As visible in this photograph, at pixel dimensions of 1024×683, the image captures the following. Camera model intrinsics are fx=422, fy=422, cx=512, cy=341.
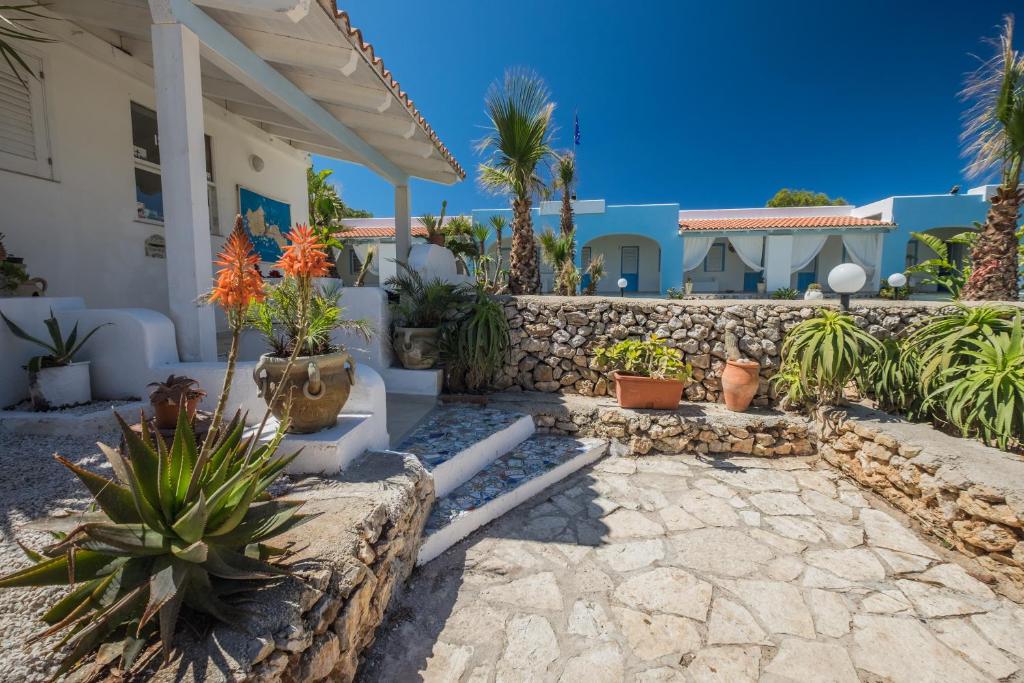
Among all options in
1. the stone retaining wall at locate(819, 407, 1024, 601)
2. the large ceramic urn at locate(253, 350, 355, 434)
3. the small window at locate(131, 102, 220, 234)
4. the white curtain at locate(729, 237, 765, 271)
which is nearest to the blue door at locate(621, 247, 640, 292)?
the white curtain at locate(729, 237, 765, 271)

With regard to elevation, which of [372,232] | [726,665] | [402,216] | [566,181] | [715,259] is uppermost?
[566,181]

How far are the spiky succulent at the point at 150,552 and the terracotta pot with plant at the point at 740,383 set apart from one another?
4.94m

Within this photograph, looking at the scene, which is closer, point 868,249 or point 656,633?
point 656,633

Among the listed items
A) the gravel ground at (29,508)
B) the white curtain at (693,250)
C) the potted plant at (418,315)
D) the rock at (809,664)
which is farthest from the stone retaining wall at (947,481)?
the white curtain at (693,250)

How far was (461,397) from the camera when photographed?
5.12 meters

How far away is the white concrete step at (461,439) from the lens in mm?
3360

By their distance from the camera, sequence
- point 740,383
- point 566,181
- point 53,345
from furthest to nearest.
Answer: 1. point 566,181
2. point 740,383
3. point 53,345

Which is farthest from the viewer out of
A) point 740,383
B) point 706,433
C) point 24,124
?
point 740,383

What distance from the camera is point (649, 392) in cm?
492

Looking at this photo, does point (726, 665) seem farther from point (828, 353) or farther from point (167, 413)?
point (828, 353)

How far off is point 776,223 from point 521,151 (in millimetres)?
13745

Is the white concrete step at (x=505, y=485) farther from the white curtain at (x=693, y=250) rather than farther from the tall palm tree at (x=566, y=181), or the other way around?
the white curtain at (x=693, y=250)

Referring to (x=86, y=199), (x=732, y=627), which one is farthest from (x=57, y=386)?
(x=732, y=627)

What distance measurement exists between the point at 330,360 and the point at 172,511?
1332mm
